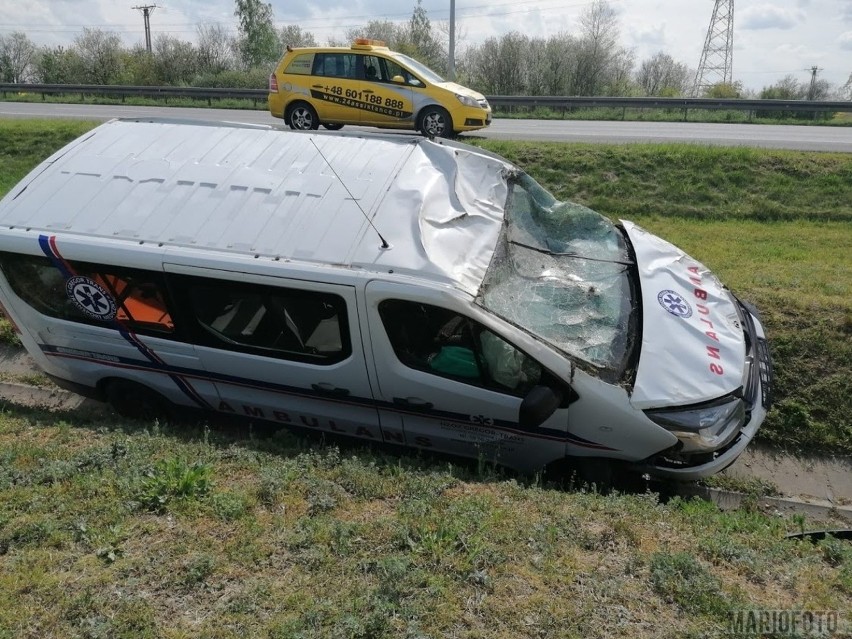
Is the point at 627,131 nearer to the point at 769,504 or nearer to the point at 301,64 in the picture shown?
the point at 301,64

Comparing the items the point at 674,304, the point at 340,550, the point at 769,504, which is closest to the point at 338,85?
the point at 674,304

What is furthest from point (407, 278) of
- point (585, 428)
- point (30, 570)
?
point (30, 570)

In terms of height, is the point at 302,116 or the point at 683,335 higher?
the point at 302,116

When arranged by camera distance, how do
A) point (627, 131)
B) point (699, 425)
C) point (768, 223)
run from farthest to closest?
1. point (627, 131)
2. point (768, 223)
3. point (699, 425)

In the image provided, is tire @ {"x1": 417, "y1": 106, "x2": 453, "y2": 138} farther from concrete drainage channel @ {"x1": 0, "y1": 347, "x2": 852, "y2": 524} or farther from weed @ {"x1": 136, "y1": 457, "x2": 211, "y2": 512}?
weed @ {"x1": 136, "y1": 457, "x2": 211, "y2": 512}

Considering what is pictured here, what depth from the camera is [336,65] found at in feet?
42.9

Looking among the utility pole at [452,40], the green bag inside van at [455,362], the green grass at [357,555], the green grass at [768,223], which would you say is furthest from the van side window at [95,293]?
the utility pole at [452,40]

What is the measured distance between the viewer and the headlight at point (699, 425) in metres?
4.26

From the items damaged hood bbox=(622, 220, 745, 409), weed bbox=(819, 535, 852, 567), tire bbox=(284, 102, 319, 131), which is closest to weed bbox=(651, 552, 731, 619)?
weed bbox=(819, 535, 852, 567)

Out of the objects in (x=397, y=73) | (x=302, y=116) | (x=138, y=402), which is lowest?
(x=138, y=402)

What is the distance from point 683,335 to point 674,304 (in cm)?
37

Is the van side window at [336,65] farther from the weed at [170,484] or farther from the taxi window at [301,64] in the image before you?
the weed at [170,484]

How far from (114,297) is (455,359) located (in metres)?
2.80

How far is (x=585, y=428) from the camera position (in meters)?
4.38
